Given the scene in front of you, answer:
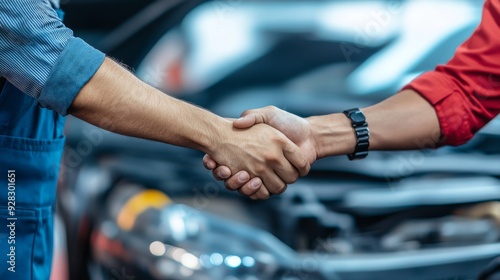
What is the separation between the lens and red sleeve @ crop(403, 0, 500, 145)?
6.68ft

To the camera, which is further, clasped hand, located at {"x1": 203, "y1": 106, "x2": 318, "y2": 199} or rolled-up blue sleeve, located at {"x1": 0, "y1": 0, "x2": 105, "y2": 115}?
clasped hand, located at {"x1": 203, "y1": 106, "x2": 318, "y2": 199}

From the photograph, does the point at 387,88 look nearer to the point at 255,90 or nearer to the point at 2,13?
the point at 255,90

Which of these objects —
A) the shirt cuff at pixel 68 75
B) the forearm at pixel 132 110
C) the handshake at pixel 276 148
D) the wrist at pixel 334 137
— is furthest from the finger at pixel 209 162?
the shirt cuff at pixel 68 75

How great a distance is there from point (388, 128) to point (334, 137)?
131 mm

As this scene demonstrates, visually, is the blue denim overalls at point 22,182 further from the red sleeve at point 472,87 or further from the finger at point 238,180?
the red sleeve at point 472,87

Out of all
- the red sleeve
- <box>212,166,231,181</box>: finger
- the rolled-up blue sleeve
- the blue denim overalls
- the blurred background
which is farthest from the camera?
the blurred background

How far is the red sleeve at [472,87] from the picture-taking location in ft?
6.68

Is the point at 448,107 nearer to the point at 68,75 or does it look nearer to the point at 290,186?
the point at 290,186

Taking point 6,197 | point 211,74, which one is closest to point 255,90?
point 211,74

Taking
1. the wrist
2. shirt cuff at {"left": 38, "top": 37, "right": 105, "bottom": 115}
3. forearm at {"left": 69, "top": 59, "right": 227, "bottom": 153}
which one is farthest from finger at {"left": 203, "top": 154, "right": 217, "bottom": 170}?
shirt cuff at {"left": 38, "top": 37, "right": 105, "bottom": 115}

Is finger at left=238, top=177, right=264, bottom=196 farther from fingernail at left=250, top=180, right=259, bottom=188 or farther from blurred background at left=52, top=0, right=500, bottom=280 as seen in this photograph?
blurred background at left=52, top=0, right=500, bottom=280

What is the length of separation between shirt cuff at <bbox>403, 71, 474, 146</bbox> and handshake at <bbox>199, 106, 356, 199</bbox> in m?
0.21

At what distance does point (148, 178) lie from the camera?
2.57 meters

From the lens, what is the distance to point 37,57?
→ 1.54 meters
